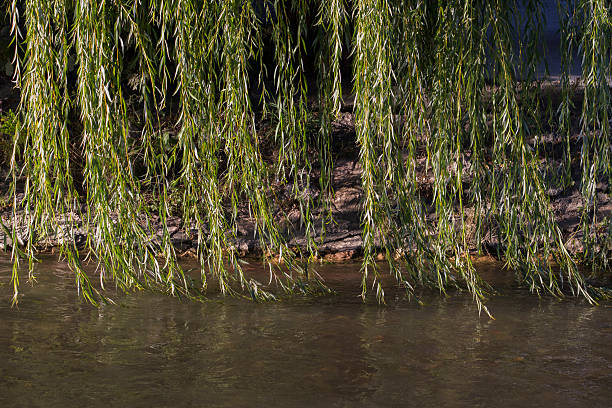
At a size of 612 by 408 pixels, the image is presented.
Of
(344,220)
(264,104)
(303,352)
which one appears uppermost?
(264,104)

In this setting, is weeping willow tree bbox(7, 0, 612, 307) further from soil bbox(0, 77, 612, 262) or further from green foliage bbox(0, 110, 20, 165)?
green foliage bbox(0, 110, 20, 165)

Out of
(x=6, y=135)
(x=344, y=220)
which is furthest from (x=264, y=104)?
(x=6, y=135)

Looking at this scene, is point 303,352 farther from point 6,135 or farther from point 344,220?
point 6,135

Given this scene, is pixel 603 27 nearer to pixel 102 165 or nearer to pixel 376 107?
pixel 376 107

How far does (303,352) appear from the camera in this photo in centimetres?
298

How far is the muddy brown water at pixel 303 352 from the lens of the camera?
252cm

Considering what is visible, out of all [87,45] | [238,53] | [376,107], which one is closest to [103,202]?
[87,45]

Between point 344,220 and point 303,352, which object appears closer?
point 303,352

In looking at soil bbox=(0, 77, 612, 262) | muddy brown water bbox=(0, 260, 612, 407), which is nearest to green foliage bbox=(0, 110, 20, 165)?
soil bbox=(0, 77, 612, 262)

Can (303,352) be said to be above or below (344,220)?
below

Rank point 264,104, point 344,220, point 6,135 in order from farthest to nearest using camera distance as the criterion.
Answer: point 6,135 < point 344,220 < point 264,104

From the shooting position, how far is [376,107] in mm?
2957

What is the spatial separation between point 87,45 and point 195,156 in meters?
0.59

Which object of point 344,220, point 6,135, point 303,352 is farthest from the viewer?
point 6,135
